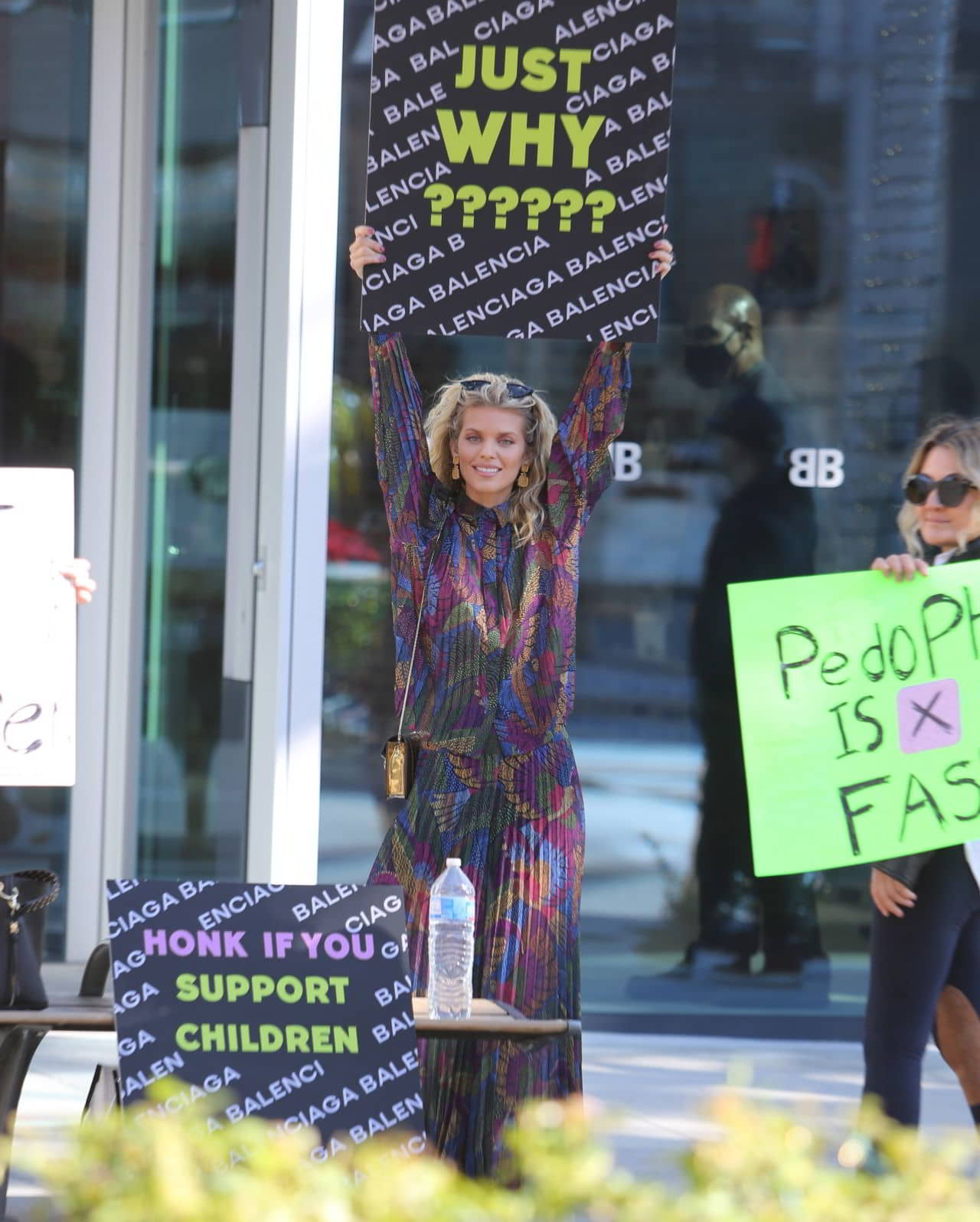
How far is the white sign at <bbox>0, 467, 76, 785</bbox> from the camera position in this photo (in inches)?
111

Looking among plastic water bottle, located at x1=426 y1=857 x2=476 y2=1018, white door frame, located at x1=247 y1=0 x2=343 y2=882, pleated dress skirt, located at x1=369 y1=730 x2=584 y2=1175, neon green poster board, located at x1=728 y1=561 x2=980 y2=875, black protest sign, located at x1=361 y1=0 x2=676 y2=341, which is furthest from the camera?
white door frame, located at x1=247 y1=0 x2=343 y2=882

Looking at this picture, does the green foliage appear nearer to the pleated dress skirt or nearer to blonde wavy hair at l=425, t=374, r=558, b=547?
the pleated dress skirt

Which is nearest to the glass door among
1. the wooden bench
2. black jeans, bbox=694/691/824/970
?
black jeans, bbox=694/691/824/970

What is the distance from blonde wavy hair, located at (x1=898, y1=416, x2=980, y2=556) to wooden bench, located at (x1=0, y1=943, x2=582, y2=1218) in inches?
42.9

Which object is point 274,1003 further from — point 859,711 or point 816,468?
point 816,468

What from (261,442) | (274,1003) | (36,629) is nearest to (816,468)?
(261,442)

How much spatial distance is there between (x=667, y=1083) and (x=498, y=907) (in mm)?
1694

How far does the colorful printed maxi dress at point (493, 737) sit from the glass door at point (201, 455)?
198 cm

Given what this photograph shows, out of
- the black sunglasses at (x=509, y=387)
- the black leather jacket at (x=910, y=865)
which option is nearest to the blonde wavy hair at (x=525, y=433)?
the black sunglasses at (x=509, y=387)

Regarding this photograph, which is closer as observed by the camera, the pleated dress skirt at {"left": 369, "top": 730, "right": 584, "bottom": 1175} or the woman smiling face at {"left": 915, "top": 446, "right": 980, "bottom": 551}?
the woman smiling face at {"left": 915, "top": 446, "right": 980, "bottom": 551}

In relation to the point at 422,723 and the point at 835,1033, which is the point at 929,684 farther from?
the point at 835,1033

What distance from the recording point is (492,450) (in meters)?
3.23

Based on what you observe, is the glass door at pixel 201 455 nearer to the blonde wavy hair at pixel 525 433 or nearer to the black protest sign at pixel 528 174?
the blonde wavy hair at pixel 525 433

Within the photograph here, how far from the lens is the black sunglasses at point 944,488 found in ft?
9.91
